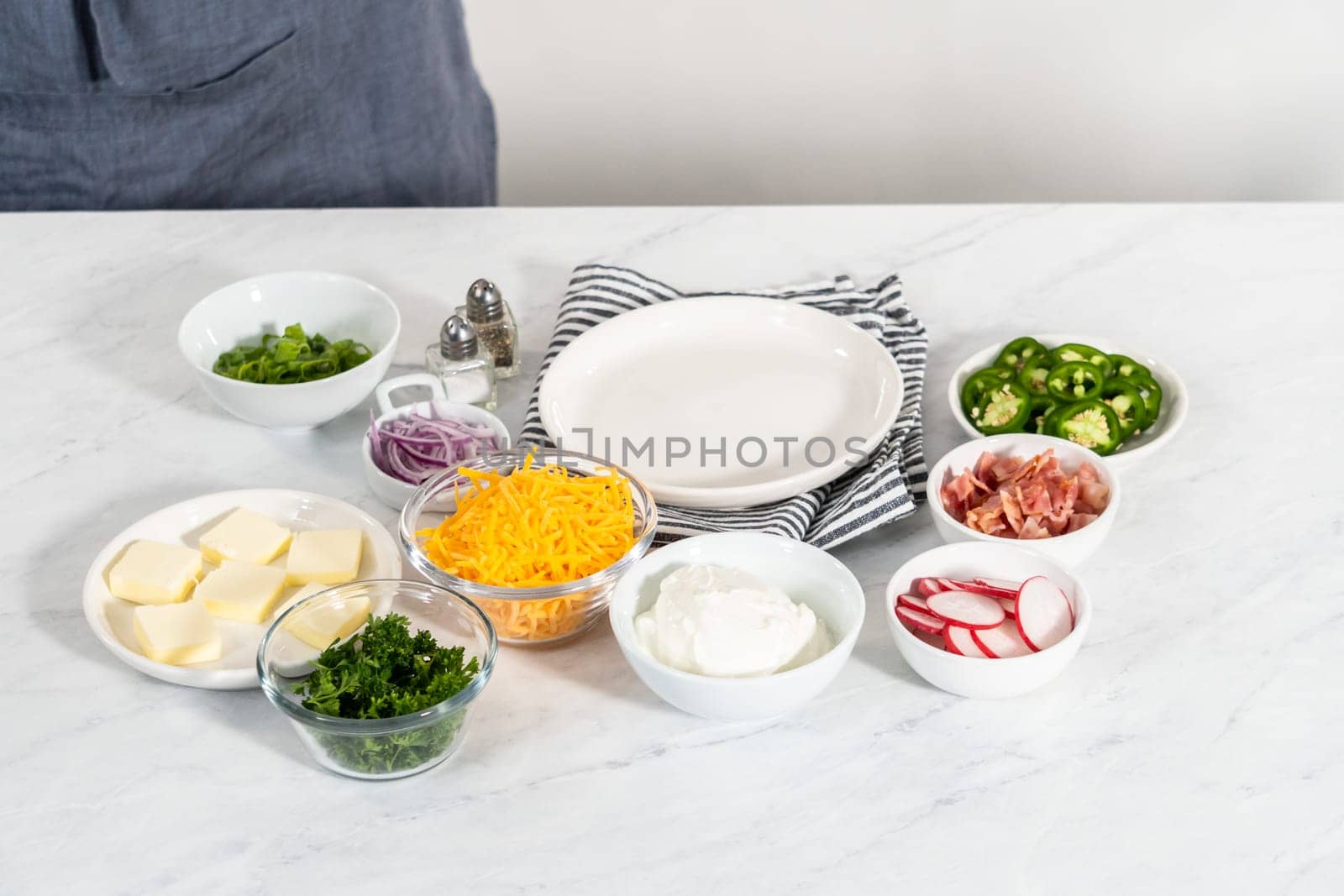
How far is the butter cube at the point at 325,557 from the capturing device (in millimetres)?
1278

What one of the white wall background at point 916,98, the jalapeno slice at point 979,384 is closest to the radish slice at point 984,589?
the jalapeno slice at point 979,384

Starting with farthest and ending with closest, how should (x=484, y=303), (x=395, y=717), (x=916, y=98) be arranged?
(x=916, y=98), (x=484, y=303), (x=395, y=717)

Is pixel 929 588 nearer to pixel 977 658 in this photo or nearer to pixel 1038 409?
pixel 977 658

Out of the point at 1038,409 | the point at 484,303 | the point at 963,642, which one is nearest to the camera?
the point at 963,642

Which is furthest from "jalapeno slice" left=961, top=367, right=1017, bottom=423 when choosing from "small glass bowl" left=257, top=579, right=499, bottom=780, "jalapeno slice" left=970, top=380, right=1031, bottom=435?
"small glass bowl" left=257, top=579, right=499, bottom=780

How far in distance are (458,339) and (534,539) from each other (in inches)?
15.9

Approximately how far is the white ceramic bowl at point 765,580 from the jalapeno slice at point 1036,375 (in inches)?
17.2

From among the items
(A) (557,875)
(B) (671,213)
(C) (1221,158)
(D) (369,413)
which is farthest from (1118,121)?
(A) (557,875)

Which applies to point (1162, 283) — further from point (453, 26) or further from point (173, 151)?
point (173, 151)

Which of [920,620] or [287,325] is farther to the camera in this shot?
[287,325]

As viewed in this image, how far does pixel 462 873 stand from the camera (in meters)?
1.02

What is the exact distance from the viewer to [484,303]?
5.22ft

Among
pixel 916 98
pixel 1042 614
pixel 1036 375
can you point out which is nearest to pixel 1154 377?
pixel 1036 375

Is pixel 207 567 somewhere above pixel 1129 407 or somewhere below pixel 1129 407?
below
